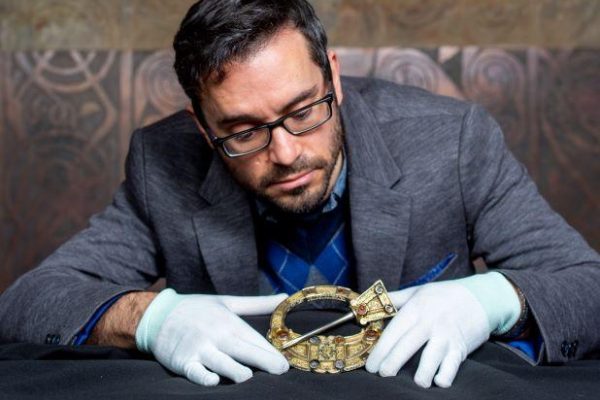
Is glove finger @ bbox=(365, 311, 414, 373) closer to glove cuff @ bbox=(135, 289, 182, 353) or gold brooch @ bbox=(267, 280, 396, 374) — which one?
gold brooch @ bbox=(267, 280, 396, 374)

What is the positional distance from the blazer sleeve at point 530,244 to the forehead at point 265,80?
0.43m

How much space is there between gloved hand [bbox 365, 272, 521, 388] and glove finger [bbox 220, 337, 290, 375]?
0.14 m

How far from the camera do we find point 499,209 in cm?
187

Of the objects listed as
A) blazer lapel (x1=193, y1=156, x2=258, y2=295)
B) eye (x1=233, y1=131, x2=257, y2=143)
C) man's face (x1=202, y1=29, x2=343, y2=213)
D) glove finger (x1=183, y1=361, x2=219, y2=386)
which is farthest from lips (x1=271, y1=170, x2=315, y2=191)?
glove finger (x1=183, y1=361, x2=219, y2=386)

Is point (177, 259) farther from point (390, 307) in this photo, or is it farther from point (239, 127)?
point (390, 307)

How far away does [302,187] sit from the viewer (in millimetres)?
1761

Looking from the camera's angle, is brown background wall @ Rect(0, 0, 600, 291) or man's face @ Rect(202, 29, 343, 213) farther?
brown background wall @ Rect(0, 0, 600, 291)

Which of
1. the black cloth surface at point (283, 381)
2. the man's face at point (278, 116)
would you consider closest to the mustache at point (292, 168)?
the man's face at point (278, 116)

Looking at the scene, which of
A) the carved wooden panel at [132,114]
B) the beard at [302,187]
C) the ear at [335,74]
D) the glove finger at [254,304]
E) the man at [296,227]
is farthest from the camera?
the carved wooden panel at [132,114]

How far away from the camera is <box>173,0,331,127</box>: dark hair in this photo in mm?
1694

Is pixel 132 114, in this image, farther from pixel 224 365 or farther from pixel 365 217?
pixel 224 365

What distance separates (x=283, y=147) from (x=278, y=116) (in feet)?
0.19

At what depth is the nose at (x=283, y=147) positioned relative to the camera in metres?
1.71

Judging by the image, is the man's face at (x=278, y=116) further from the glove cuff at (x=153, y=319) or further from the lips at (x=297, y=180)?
the glove cuff at (x=153, y=319)
